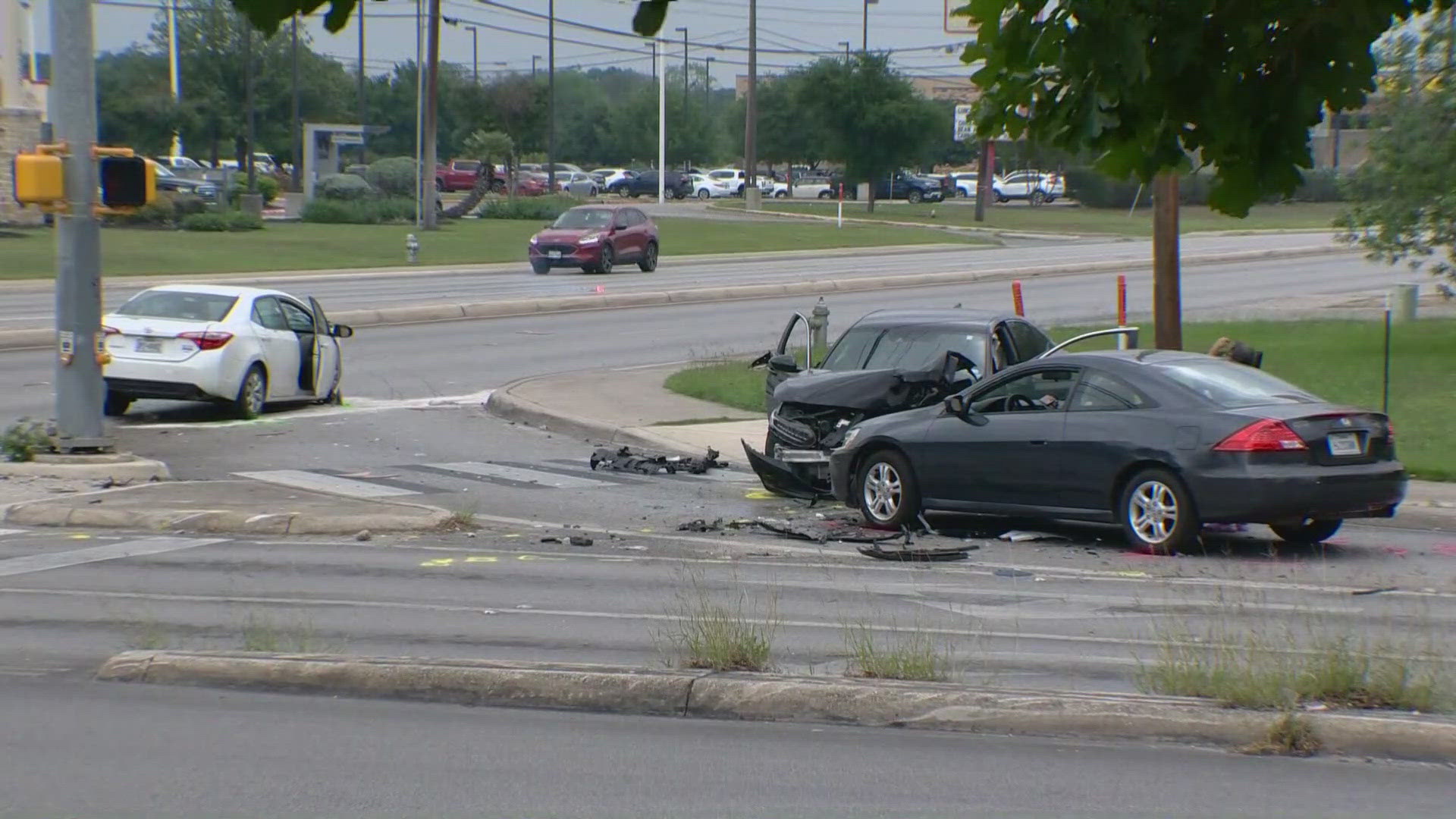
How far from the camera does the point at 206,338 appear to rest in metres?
18.6

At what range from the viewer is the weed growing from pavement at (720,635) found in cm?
750

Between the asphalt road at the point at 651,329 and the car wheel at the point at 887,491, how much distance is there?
10323mm

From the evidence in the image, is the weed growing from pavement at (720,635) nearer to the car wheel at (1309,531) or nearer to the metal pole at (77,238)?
the car wheel at (1309,531)

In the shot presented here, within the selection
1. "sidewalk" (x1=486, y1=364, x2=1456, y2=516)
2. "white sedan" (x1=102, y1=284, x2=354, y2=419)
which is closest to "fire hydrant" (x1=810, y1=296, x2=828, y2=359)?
"sidewalk" (x1=486, y1=364, x2=1456, y2=516)

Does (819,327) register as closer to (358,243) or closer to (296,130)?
(358,243)

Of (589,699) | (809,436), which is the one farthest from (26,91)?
(589,699)

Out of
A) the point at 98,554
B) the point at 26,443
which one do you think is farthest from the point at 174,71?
the point at 98,554

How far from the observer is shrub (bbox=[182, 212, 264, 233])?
174 feet

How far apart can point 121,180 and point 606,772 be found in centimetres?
1058

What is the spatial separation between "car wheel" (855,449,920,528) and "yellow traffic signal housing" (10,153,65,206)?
7.55 metres

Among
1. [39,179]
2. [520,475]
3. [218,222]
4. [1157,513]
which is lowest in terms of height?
[520,475]

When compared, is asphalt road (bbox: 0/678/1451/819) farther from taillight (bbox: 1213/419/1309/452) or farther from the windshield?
the windshield

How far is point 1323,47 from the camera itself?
16.6ft

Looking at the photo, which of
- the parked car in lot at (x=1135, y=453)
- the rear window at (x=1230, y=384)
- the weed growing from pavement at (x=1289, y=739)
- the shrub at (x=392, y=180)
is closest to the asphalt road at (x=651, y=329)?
the parked car in lot at (x=1135, y=453)
